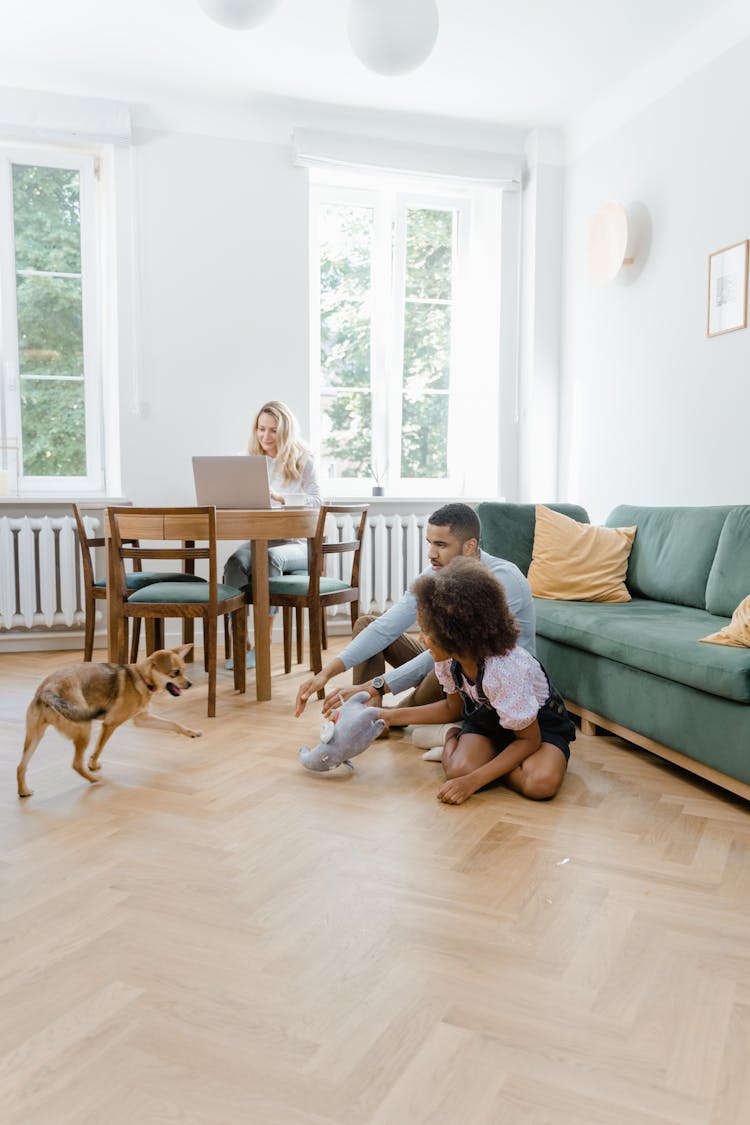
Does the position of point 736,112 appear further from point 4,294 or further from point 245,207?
point 4,294

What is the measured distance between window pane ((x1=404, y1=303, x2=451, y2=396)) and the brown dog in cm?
301

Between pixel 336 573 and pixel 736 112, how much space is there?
284cm

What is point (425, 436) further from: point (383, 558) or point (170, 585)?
point (170, 585)

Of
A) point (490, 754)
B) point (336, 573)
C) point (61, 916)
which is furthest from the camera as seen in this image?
point (336, 573)

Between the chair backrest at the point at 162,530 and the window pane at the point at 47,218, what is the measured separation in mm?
2007

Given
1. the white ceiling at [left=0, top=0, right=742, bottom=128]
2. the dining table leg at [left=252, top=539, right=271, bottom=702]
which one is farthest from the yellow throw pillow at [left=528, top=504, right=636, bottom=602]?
the white ceiling at [left=0, top=0, right=742, bottom=128]

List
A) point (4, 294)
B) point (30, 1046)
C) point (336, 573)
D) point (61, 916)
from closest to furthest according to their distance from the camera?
point (30, 1046) → point (61, 916) → point (4, 294) → point (336, 573)

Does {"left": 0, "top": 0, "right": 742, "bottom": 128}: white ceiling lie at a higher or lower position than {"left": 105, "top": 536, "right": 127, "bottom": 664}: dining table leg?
higher

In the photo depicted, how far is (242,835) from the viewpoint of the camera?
1991 millimetres

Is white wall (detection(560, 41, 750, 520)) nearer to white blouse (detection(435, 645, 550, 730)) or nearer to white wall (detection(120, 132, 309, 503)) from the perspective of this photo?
white wall (detection(120, 132, 309, 503))

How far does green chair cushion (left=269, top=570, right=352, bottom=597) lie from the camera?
354 centimetres

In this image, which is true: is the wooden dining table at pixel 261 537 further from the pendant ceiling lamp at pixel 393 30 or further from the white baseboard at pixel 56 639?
the pendant ceiling lamp at pixel 393 30

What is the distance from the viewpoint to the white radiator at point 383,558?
4.75 metres

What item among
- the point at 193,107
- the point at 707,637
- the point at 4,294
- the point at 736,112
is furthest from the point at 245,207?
the point at 707,637
